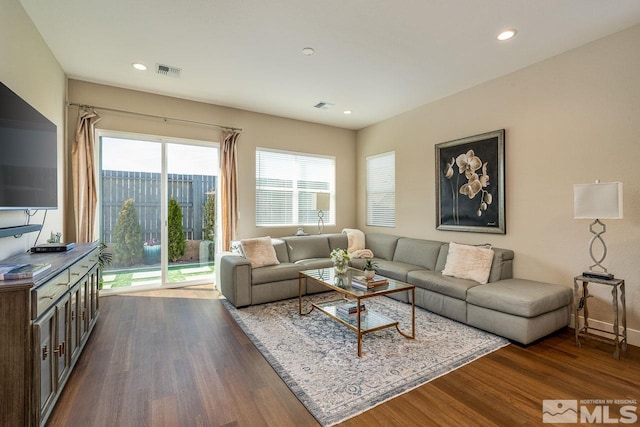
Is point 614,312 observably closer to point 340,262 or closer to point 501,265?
point 501,265

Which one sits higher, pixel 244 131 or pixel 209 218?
pixel 244 131

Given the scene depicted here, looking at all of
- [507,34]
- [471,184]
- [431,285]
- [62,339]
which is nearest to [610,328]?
[431,285]

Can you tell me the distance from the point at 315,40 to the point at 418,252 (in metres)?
3.15

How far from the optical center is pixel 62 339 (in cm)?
203

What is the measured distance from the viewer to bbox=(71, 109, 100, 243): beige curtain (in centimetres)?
386

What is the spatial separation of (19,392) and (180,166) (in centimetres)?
364

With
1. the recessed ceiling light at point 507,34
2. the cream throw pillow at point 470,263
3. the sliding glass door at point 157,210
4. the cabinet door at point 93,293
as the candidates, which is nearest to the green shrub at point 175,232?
the sliding glass door at point 157,210

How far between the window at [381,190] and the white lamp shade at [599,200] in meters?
2.84

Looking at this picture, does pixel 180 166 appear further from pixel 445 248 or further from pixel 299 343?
pixel 445 248

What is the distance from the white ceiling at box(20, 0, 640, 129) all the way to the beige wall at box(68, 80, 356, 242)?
0.84 ft

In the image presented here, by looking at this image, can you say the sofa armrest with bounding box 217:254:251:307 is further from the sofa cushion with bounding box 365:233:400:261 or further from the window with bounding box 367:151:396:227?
the window with bounding box 367:151:396:227

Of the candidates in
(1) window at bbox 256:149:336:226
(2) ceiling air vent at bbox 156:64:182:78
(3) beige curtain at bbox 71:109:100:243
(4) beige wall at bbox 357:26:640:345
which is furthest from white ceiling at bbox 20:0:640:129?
(1) window at bbox 256:149:336:226

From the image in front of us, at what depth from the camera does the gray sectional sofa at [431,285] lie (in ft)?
9.28

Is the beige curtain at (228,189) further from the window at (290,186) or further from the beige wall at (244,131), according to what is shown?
the window at (290,186)
